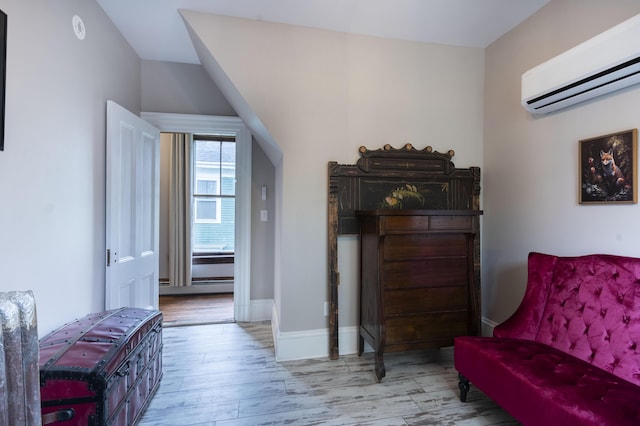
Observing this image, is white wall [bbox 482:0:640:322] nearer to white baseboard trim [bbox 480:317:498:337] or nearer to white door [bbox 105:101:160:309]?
white baseboard trim [bbox 480:317:498:337]

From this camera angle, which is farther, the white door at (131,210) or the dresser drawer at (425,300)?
the white door at (131,210)

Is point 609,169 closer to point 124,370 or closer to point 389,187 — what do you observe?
point 389,187

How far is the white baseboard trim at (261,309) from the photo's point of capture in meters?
3.46

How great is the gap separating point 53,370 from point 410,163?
2.75 metres

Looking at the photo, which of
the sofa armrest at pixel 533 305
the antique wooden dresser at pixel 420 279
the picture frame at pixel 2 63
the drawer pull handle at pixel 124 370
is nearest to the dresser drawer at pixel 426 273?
the antique wooden dresser at pixel 420 279

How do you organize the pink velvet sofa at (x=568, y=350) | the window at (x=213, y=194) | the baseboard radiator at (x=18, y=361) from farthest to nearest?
the window at (x=213, y=194)
the pink velvet sofa at (x=568, y=350)
the baseboard radiator at (x=18, y=361)

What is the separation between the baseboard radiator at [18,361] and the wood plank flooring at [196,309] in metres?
2.57

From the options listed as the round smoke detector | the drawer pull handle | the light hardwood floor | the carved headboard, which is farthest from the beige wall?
the drawer pull handle

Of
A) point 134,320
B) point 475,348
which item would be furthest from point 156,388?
point 475,348

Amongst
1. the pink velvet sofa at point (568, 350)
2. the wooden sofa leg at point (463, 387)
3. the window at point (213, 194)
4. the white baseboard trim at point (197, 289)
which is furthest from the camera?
the window at point (213, 194)

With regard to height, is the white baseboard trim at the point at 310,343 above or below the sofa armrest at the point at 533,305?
below

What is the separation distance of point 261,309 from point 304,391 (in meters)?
1.49

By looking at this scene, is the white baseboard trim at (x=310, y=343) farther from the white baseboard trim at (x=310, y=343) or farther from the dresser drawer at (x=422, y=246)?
the dresser drawer at (x=422, y=246)

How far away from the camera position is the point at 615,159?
1.86 meters
